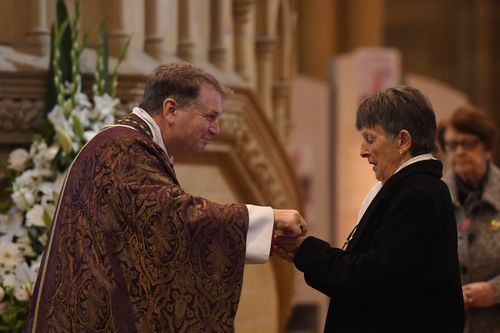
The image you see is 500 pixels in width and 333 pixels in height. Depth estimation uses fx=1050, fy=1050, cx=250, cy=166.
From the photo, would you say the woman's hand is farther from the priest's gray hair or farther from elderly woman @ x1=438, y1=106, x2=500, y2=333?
the priest's gray hair

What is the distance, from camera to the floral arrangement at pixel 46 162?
4027 mm

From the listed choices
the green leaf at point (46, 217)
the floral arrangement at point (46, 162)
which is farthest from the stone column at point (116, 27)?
the green leaf at point (46, 217)

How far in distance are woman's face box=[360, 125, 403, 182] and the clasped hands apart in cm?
30

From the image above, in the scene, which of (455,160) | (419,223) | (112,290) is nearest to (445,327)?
(419,223)

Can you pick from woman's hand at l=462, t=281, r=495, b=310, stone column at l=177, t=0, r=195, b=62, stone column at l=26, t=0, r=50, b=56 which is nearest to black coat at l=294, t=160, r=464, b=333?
woman's hand at l=462, t=281, r=495, b=310

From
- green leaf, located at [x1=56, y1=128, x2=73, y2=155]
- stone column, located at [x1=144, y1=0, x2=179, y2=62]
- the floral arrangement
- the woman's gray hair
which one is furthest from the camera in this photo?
stone column, located at [x1=144, y1=0, x2=179, y2=62]

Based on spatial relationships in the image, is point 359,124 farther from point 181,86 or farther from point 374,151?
point 181,86

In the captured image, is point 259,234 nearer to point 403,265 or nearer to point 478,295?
point 403,265

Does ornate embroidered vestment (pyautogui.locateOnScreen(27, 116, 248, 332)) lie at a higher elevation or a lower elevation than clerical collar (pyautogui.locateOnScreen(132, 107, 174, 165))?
lower

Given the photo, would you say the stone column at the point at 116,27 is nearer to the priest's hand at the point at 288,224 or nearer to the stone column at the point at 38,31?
the stone column at the point at 38,31

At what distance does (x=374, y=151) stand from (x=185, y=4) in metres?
2.28

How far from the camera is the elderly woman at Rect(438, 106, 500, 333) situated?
4.20 metres

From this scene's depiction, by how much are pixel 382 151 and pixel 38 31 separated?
198 centimetres

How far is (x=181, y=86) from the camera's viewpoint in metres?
3.18
